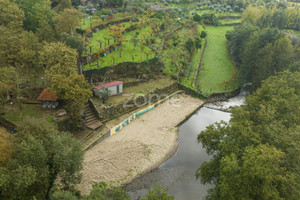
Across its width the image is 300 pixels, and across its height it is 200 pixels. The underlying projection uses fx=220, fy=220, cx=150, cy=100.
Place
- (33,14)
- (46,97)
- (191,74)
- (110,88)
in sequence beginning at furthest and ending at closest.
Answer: (191,74), (33,14), (110,88), (46,97)

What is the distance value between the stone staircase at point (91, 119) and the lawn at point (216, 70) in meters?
26.2

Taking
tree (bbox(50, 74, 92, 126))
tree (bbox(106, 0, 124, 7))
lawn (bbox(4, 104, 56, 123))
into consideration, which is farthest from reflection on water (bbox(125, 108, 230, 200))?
tree (bbox(106, 0, 124, 7))

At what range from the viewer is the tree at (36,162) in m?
18.5

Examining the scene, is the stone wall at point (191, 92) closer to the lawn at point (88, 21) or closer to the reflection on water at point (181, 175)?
the reflection on water at point (181, 175)

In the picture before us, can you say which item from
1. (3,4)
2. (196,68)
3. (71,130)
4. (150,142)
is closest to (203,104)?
(196,68)

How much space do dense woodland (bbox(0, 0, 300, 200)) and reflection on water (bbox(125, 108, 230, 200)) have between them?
196cm

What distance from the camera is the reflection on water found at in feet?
95.9

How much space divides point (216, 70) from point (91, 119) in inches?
1528

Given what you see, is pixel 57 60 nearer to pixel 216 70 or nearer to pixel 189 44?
pixel 189 44

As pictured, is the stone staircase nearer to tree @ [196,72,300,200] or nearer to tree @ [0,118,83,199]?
tree @ [0,118,83,199]

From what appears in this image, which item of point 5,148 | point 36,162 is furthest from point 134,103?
point 5,148

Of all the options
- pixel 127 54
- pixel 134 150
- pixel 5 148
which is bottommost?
pixel 134 150

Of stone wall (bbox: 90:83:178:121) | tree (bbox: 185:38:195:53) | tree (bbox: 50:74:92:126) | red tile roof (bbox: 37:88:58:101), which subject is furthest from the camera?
tree (bbox: 185:38:195:53)

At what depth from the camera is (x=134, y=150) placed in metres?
34.2
